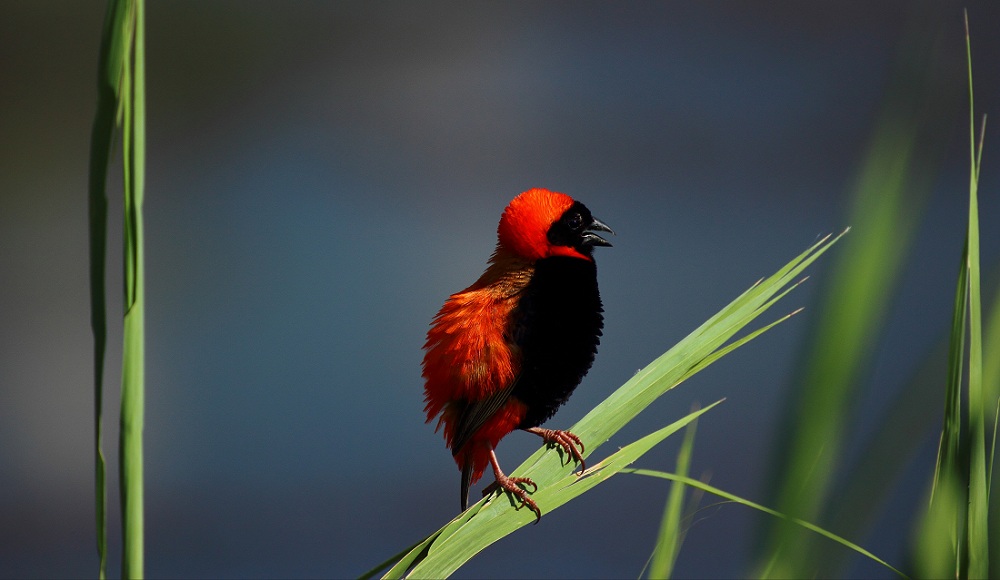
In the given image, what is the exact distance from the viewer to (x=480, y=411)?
2.84 ft

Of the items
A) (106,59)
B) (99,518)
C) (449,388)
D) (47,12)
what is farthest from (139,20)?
(47,12)

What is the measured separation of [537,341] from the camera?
889mm

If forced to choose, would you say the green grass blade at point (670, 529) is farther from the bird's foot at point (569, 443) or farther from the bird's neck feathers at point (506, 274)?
the bird's neck feathers at point (506, 274)

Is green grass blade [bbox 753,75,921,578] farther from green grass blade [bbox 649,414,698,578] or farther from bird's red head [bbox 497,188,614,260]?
bird's red head [bbox 497,188,614,260]

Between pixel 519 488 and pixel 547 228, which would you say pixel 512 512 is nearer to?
pixel 519 488

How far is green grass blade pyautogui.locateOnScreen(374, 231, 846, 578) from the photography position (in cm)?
57

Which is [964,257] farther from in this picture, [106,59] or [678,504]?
[106,59]

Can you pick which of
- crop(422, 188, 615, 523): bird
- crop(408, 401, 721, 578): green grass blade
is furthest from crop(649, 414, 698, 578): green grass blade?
crop(422, 188, 615, 523): bird

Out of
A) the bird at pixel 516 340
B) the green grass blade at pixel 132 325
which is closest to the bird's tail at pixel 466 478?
the bird at pixel 516 340

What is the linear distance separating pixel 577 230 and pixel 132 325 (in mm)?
657

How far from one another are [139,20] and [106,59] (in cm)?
2

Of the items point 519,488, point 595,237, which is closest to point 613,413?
point 519,488

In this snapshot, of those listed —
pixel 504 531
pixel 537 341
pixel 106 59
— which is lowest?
pixel 504 531

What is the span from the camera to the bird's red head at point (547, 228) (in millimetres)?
960
